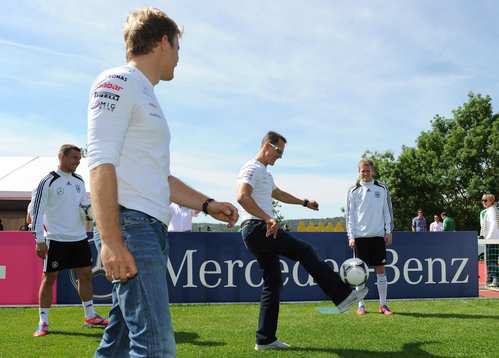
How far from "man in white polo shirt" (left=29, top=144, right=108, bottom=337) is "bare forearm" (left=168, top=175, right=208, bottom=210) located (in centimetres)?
440

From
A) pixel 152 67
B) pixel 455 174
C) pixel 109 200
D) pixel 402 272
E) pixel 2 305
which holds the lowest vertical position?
pixel 2 305

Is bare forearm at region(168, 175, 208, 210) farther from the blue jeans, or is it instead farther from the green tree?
the green tree

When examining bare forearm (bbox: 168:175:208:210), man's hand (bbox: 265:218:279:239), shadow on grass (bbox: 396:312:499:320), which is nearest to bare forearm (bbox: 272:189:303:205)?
man's hand (bbox: 265:218:279:239)

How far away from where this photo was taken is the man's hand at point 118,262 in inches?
84.6

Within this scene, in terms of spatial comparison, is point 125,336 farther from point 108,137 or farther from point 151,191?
point 108,137

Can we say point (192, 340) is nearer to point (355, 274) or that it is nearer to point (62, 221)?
point (355, 274)

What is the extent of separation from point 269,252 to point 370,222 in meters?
3.23

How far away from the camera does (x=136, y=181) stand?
95.9 inches

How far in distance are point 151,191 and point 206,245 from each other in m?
7.54

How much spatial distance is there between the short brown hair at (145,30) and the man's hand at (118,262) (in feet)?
3.13

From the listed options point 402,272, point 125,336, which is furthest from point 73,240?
point 402,272

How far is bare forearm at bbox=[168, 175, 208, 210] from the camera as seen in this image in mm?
3000

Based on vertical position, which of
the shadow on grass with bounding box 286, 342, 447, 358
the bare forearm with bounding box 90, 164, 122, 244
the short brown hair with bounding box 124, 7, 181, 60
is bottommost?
the shadow on grass with bounding box 286, 342, 447, 358

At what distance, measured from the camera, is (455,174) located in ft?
149
